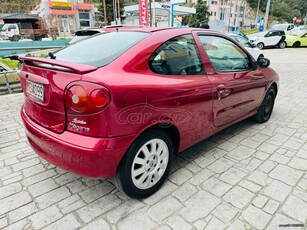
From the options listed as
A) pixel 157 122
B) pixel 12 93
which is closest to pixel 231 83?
pixel 157 122

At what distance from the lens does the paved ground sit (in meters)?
2.03

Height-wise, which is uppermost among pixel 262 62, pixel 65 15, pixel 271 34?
pixel 65 15

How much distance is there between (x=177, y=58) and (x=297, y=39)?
22.3 meters

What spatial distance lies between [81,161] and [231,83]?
80.8 inches

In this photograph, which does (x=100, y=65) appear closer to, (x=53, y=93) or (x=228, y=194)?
(x=53, y=93)

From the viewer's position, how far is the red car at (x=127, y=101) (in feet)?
5.91

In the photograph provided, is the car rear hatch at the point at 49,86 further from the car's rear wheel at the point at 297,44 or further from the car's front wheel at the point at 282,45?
the car's rear wheel at the point at 297,44

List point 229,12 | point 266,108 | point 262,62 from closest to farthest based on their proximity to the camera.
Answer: point 262,62 < point 266,108 < point 229,12

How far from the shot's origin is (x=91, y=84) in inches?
69.1

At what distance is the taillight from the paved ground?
1.01 m

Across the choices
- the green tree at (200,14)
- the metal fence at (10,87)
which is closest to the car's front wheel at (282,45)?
the metal fence at (10,87)

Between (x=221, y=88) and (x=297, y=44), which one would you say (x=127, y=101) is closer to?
(x=221, y=88)

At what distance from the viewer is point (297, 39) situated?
20.1 meters

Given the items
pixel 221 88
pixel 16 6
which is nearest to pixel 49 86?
pixel 221 88
